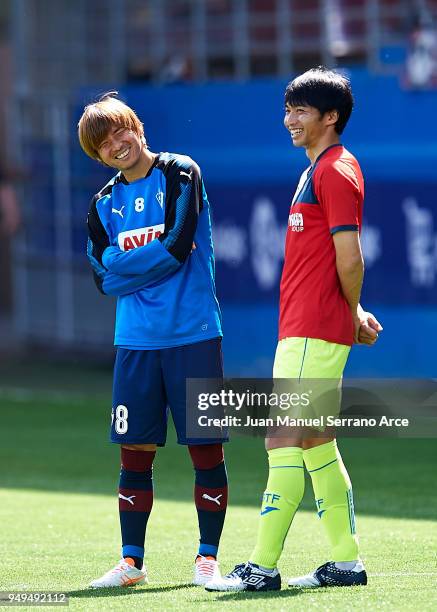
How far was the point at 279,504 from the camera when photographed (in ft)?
17.0

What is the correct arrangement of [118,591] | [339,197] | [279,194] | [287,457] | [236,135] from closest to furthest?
[339,197]
[287,457]
[118,591]
[279,194]
[236,135]

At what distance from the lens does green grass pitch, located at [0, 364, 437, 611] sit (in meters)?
5.18

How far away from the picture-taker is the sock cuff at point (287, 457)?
5.19 metres

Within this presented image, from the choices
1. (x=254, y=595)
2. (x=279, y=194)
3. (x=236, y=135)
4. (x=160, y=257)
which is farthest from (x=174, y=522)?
(x=236, y=135)

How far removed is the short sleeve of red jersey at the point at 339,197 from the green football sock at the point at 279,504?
2.62 feet

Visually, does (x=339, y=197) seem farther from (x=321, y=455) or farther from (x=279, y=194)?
(x=279, y=194)

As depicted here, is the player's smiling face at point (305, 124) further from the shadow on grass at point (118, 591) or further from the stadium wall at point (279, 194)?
the stadium wall at point (279, 194)

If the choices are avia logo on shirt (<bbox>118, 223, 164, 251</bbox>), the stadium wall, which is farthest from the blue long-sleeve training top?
the stadium wall

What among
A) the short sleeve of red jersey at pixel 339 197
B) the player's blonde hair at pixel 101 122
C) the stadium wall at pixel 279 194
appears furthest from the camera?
the stadium wall at pixel 279 194

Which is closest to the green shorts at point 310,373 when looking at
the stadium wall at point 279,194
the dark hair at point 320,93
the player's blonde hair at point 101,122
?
the dark hair at point 320,93

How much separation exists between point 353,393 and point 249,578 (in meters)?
4.64

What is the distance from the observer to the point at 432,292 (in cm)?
1235

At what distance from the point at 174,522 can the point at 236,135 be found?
278 inches

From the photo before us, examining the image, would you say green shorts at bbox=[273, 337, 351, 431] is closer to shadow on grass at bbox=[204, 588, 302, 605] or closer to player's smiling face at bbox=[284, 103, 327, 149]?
shadow on grass at bbox=[204, 588, 302, 605]
